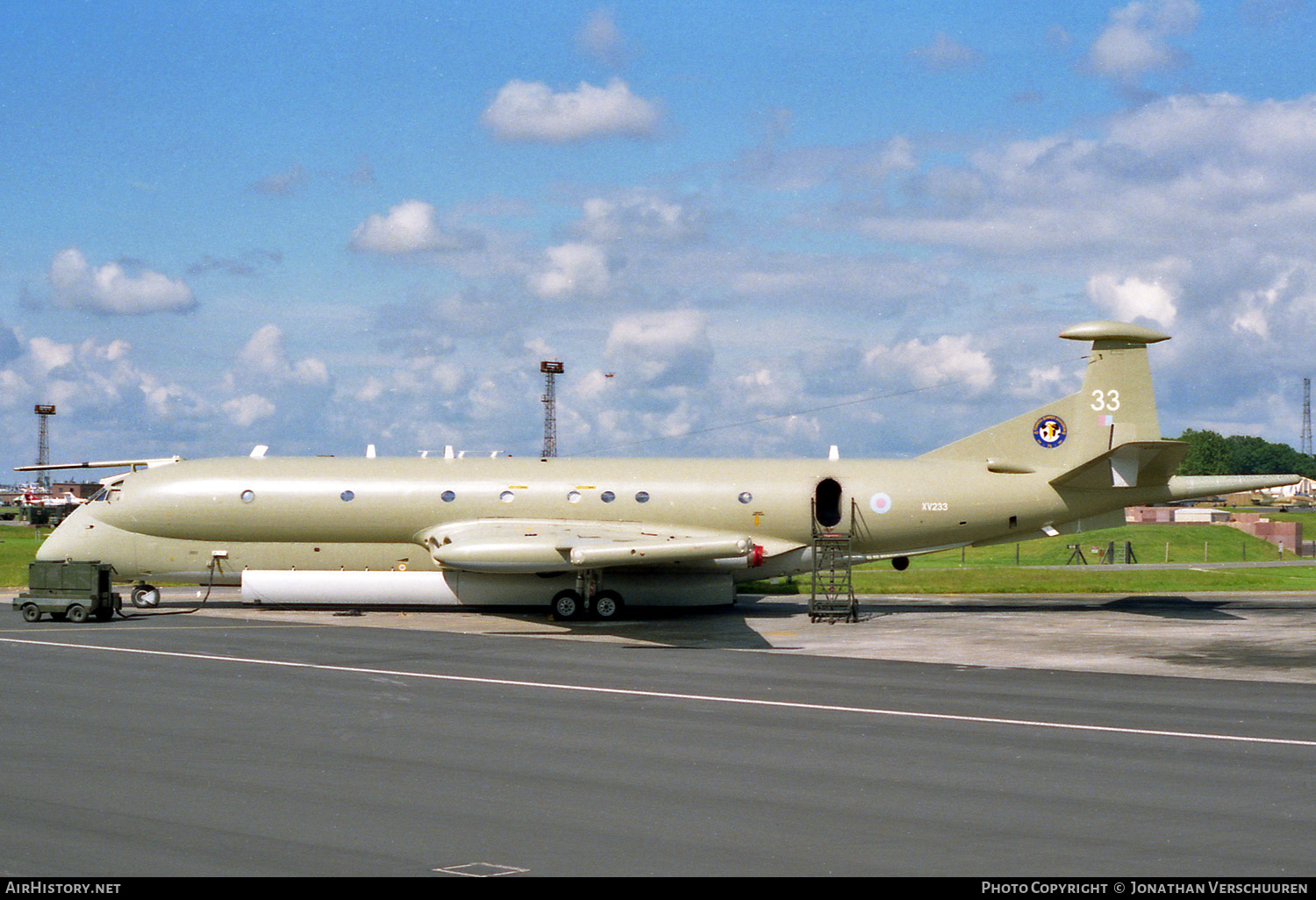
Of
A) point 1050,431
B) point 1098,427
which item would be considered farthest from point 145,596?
point 1098,427

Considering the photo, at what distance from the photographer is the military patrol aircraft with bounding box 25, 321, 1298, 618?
104ft

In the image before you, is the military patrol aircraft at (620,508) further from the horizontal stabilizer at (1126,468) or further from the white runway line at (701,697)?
the white runway line at (701,697)

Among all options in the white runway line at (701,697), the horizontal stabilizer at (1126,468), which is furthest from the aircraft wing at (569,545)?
the horizontal stabilizer at (1126,468)

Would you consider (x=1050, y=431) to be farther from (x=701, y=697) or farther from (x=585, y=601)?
(x=701, y=697)

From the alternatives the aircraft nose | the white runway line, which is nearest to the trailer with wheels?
the aircraft nose

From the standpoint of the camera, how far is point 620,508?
106 feet

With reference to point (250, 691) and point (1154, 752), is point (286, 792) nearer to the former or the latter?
point (250, 691)

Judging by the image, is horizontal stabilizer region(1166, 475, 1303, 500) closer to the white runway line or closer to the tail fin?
the tail fin

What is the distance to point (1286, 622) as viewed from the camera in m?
30.3

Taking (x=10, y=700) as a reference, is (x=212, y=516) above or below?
above

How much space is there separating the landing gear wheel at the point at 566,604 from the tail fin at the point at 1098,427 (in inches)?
450
